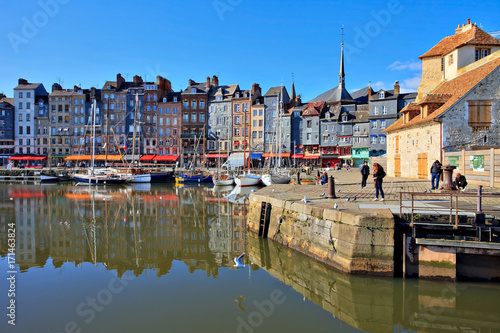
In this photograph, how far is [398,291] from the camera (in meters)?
8.49

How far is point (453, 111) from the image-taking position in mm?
18969

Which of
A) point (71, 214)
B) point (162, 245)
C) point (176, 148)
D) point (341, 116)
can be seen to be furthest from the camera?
point (176, 148)

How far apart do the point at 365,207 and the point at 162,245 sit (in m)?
7.53

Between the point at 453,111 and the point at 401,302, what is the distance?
14.3m

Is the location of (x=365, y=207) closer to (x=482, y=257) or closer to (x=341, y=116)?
(x=482, y=257)

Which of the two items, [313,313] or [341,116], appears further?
[341,116]

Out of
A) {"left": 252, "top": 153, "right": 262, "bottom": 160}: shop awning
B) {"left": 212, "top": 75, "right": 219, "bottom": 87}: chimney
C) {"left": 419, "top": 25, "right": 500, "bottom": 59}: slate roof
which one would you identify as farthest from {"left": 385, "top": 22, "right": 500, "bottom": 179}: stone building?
{"left": 212, "top": 75, "right": 219, "bottom": 87}: chimney

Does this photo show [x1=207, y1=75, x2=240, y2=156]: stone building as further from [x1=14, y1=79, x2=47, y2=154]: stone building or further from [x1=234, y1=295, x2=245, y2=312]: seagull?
[x1=234, y1=295, x2=245, y2=312]: seagull

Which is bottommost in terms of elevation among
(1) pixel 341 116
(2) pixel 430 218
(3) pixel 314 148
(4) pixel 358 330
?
(4) pixel 358 330

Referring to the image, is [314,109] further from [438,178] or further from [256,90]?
[438,178]

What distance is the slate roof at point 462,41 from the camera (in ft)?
77.5

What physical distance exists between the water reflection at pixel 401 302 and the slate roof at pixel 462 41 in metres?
20.9

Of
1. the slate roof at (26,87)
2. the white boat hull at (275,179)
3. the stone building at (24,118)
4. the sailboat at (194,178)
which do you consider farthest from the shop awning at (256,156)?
the slate roof at (26,87)

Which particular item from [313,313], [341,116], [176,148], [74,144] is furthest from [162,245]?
[74,144]
